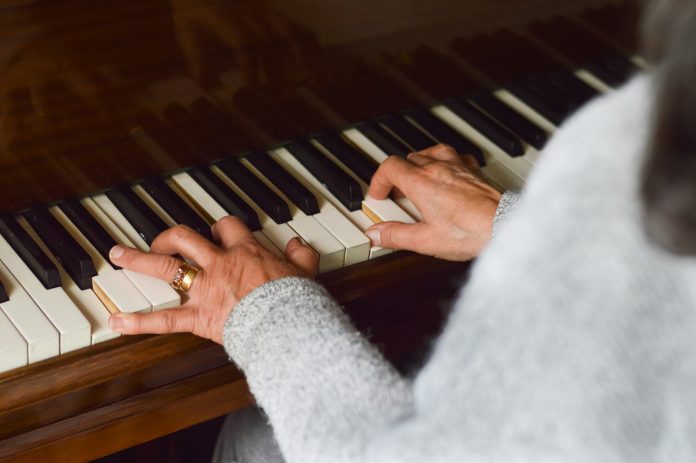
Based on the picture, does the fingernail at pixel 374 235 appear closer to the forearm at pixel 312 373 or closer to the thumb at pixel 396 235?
the thumb at pixel 396 235

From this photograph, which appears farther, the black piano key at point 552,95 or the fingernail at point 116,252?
the black piano key at point 552,95

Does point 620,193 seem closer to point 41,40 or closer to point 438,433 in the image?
point 438,433

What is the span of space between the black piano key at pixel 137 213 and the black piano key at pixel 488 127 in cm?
60

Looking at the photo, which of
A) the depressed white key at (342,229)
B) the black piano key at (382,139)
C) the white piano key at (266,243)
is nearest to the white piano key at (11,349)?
the white piano key at (266,243)

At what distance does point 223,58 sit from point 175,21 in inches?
4.0

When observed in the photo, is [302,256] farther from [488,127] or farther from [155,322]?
[488,127]

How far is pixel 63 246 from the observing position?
131cm

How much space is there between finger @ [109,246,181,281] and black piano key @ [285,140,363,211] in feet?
1.03

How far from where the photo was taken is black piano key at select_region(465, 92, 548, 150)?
172 cm

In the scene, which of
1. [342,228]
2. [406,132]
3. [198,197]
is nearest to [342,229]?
[342,228]

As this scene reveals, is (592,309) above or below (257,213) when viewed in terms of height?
above

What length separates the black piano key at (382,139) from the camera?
162 centimetres

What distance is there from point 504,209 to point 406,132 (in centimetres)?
33

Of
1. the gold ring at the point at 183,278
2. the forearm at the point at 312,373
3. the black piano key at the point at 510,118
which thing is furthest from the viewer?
the black piano key at the point at 510,118
